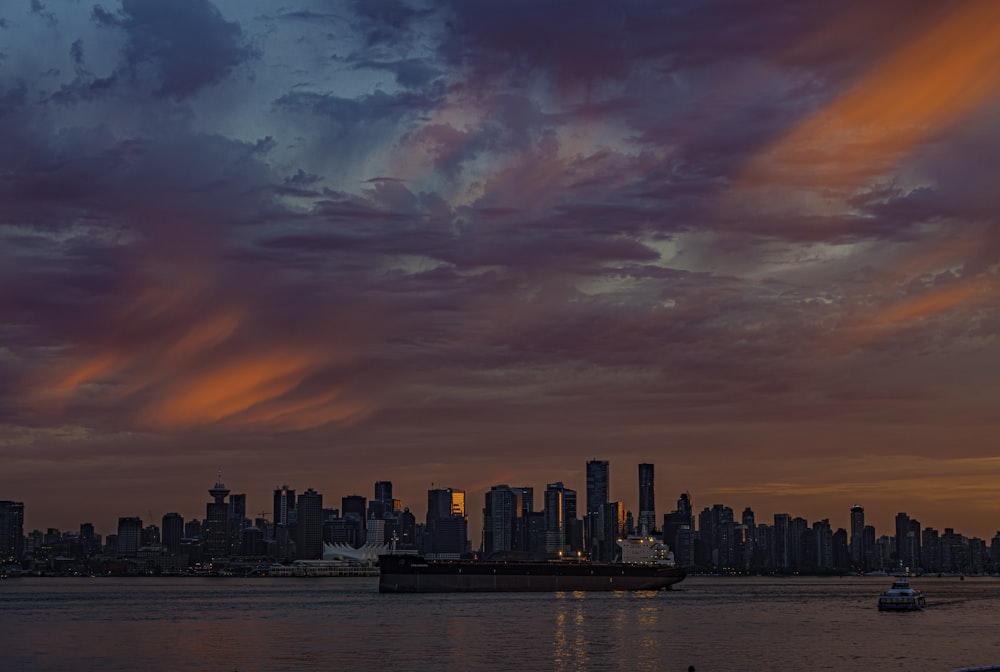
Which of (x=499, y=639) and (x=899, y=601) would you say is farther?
(x=899, y=601)

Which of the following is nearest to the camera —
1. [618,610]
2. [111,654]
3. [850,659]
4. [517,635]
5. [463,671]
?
[463,671]

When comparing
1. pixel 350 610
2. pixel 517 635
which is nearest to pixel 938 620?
pixel 517 635

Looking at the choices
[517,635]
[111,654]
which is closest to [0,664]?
[111,654]

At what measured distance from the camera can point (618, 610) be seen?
178375mm

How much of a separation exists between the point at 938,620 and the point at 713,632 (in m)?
44.1

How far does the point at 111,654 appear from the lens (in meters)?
110

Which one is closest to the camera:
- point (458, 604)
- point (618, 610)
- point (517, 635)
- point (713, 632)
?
point (517, 635)

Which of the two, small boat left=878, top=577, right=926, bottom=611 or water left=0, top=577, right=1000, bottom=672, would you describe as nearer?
water left=0, top=577, right=1000, bottom=672

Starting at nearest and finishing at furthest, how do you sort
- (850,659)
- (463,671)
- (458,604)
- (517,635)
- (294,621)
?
(463,671)
(850,659)
(517,635)
(294,621)
(458,604)

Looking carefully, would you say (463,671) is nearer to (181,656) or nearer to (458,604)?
(181,656)

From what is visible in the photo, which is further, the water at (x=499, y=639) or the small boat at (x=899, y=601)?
the small boat at (x=899, y=601)

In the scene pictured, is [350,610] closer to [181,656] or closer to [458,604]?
[458,604]

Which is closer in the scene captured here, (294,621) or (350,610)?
(294,621)

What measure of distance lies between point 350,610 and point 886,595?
81.3 m
